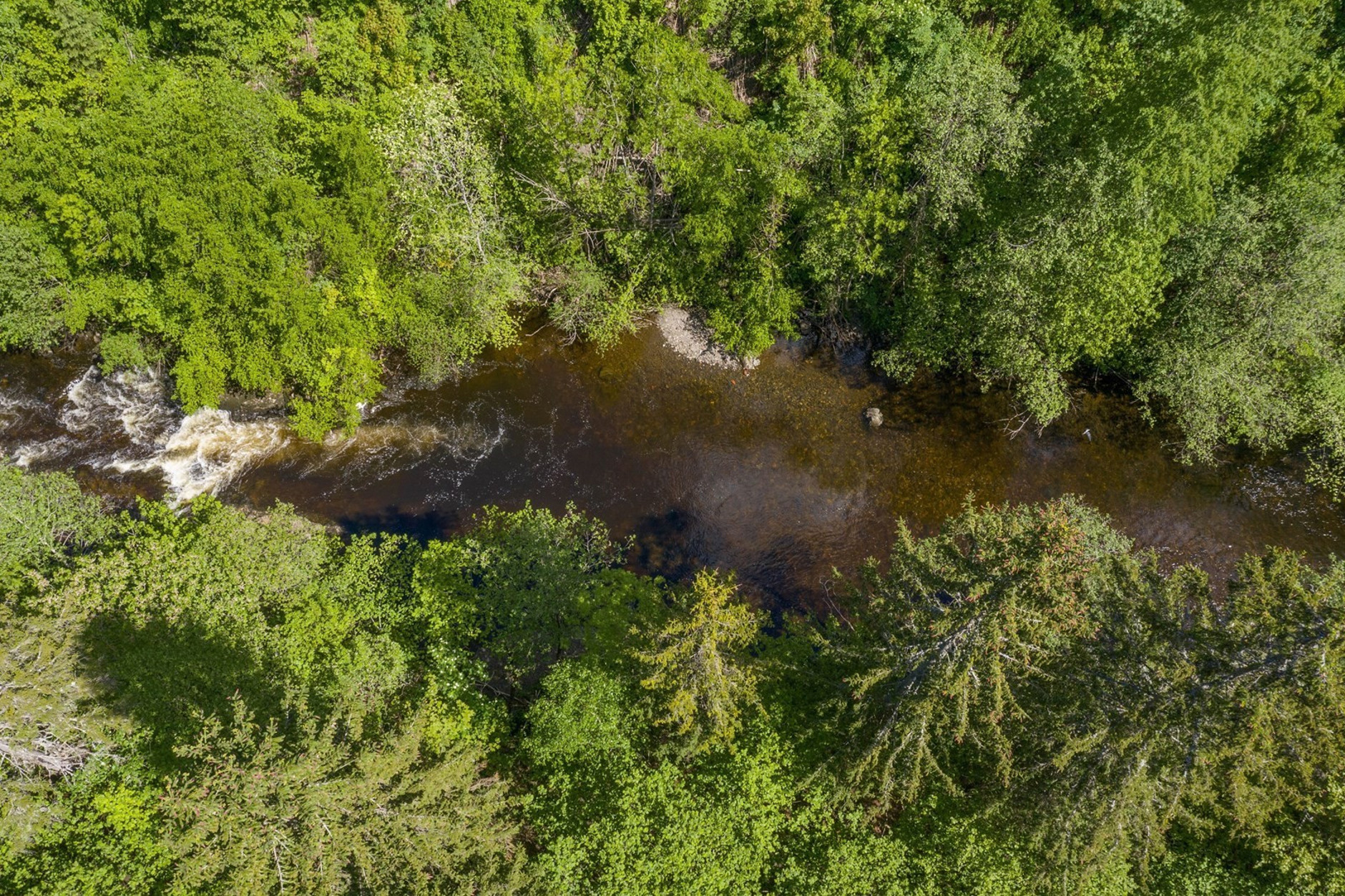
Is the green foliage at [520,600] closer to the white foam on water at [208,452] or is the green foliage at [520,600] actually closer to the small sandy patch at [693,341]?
the white foam on water at [208,452]

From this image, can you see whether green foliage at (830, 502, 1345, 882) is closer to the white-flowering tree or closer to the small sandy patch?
the small sandy patch

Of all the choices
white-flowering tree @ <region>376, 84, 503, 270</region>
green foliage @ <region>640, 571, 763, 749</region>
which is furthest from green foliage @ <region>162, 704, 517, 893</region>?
white-flowering tree @ <region>376, 84, 503, 270</region>

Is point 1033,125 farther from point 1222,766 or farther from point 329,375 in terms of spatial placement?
point 329,375

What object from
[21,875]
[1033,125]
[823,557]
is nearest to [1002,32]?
[1033,125]

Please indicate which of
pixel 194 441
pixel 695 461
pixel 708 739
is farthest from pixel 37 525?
pixel 695 461

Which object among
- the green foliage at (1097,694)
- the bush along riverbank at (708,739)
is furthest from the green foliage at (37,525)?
the green foliage at (1097,694)

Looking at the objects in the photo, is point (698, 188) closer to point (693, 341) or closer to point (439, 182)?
point (693, 341)
